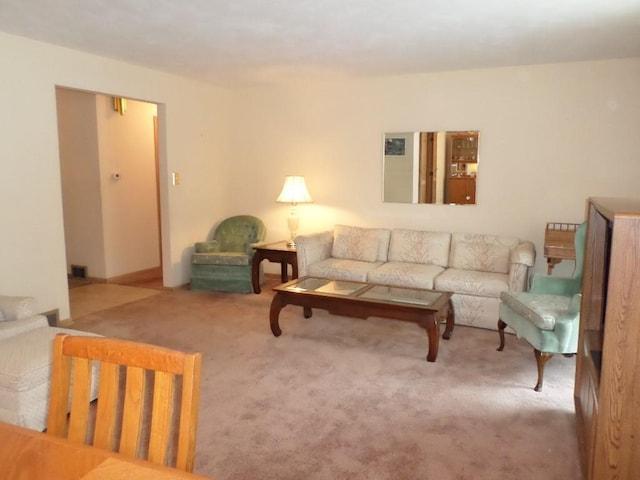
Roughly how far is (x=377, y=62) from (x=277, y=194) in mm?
2146

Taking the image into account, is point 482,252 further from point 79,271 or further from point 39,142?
point 79,271

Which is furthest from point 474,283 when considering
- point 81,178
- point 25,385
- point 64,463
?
point 81,178

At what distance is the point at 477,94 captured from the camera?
4.83 m

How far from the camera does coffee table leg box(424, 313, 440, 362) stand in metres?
3.42

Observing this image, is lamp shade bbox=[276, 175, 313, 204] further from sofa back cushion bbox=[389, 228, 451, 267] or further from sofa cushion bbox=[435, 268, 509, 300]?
sofa cushion bbox=[435, 268, 509, 300]

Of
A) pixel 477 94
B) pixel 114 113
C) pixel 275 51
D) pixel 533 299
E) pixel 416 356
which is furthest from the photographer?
pixel 114 113

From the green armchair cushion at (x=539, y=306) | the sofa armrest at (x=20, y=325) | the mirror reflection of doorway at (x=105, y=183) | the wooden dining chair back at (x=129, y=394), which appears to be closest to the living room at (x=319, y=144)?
the mirror reflection of doorway at (x=105, y=183)

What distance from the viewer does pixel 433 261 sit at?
4.85 meters

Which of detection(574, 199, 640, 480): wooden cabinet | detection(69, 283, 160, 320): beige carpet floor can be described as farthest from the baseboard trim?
detection(574, 199, 640, 480): wooden cabinet

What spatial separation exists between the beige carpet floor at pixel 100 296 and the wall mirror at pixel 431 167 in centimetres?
290

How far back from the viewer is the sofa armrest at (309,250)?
487 centimetres

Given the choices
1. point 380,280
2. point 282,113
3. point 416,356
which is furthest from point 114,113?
point 416,356

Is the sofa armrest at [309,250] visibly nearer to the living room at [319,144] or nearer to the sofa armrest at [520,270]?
the living room at [319,144]

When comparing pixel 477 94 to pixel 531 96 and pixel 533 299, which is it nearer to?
pixel 531 96
